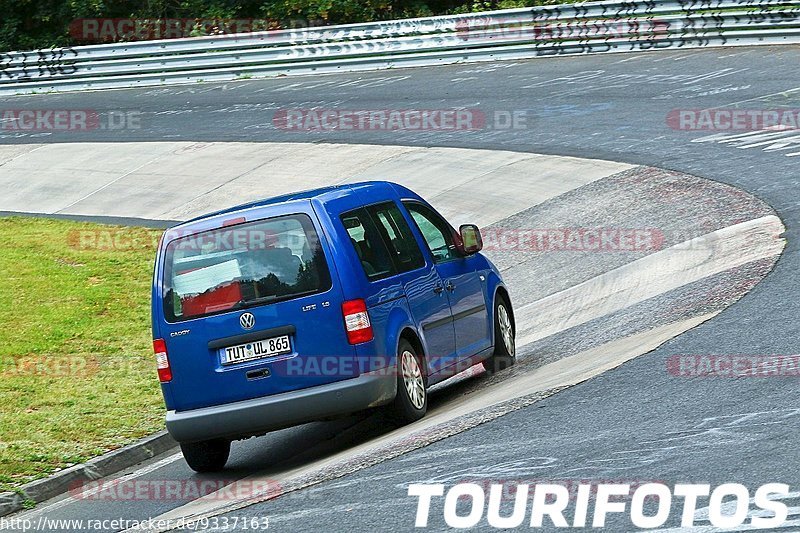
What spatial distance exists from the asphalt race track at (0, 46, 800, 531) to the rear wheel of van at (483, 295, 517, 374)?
7.7 inches

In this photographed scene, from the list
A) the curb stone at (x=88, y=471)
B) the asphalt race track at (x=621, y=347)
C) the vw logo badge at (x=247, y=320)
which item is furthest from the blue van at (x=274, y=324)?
the curb stone at (x=88, y=471)

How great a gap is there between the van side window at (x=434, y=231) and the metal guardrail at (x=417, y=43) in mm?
15230

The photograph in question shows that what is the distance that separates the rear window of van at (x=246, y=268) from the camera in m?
8.76

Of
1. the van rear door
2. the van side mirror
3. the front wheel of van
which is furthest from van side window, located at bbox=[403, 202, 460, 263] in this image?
the front wheel of van

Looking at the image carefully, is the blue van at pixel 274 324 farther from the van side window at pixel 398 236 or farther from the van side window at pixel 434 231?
the van side window at pixel 434 231

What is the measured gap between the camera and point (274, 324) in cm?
870

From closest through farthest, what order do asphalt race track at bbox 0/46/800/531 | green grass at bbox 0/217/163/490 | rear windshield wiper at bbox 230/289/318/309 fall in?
asphalt race track at bbox 0/46/800/531 → rear windshield wiper at bbox 230/289/318/309 → green grass at bbox 0/217/163/490

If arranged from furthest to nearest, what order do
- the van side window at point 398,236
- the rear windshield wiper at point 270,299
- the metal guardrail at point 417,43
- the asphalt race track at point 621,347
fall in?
the metal guardrail at point 417,43
the van side window at point 398,236
the rear windshield wiper at point 270,299
the asphalt race track at point 621,347

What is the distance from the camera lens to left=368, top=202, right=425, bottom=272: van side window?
31.6 ft

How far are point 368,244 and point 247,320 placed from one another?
3.66 feet

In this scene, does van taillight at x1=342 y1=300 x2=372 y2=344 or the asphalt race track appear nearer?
the asphalt race track

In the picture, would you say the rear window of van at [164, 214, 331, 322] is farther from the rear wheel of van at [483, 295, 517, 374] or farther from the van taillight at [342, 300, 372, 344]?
the rear wheel of van at [483, 295, 517, 374]

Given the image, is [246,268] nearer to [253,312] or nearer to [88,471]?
[253,312]

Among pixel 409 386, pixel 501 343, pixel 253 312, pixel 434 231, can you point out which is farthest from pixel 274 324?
pixel 501 343
